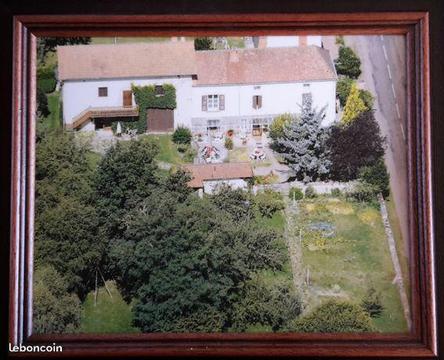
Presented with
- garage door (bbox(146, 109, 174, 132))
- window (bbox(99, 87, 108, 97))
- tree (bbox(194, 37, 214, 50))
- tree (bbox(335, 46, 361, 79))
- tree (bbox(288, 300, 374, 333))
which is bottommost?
tree (bbox(288, 300, 374, 333))

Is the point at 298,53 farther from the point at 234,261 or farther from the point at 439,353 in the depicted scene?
the point at 439,353

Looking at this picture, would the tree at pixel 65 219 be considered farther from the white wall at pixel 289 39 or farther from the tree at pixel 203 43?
the white wall at pixel 289 39

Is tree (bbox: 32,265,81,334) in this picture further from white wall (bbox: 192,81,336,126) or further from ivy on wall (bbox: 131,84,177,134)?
white wall (bbox: 192,81,336,126)

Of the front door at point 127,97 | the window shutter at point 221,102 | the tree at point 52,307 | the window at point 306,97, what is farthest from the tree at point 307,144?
the tree at point 52,307

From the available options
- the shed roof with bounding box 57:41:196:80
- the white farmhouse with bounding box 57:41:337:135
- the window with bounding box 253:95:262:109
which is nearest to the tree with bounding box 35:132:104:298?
the white farmhouse with bounding box 57:41:337:135

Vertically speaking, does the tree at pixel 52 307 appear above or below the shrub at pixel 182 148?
below

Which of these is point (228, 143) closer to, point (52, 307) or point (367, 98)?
point (367, 98)

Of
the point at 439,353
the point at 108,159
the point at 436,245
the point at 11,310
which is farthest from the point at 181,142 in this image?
the point at 439,353
